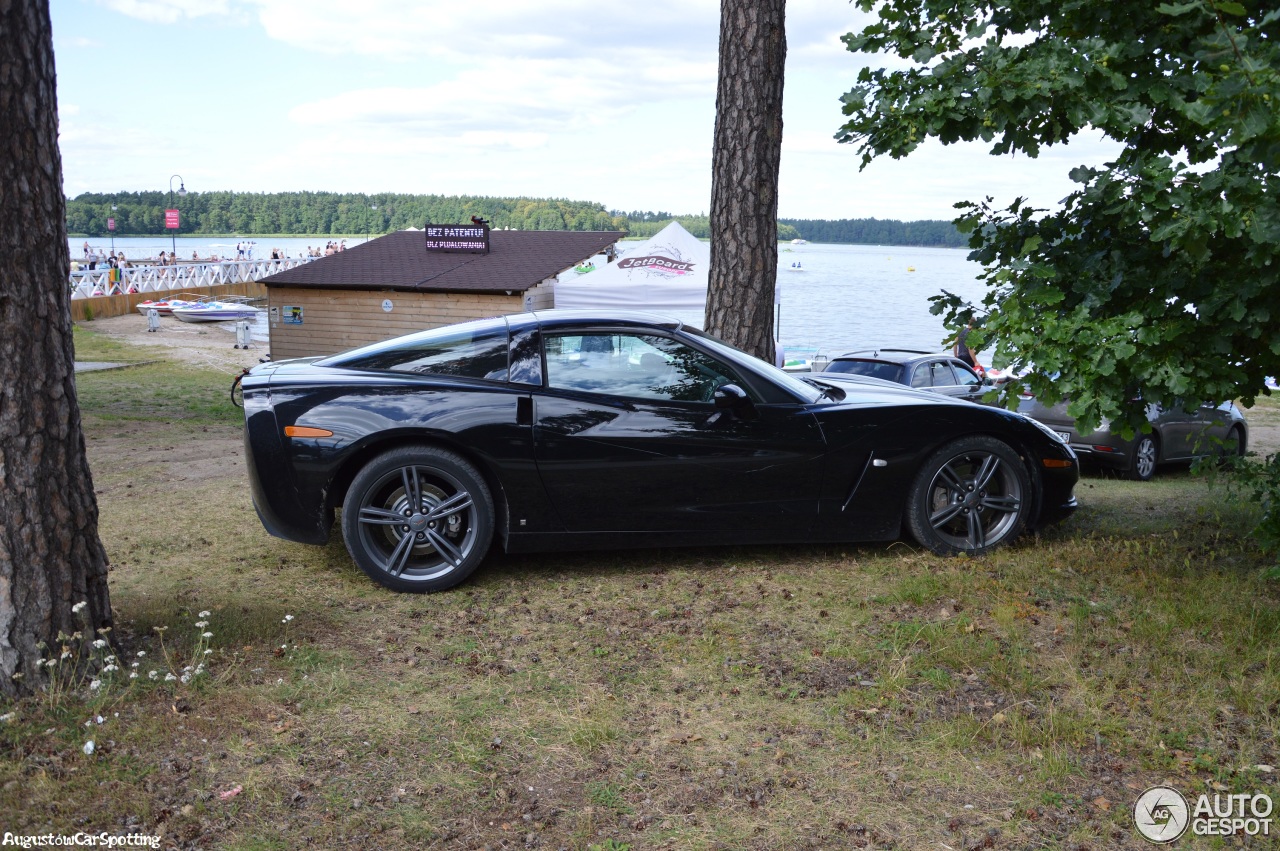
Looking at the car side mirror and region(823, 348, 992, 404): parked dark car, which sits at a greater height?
the car side mirror

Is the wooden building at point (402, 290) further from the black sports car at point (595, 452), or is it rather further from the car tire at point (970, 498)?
the car tire at point (970, 498)

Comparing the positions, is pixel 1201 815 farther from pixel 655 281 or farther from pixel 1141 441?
pixel 655 281

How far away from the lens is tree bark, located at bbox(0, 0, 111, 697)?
12.7 ft

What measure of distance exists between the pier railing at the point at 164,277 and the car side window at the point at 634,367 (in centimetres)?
3346

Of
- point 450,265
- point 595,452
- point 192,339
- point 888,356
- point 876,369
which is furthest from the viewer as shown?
point 192,339

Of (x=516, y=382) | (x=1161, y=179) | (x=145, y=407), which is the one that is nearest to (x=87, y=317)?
(x=145, y=407)

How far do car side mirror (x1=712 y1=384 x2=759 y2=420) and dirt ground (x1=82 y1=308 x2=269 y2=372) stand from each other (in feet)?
71.4

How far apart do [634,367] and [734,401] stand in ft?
1.98

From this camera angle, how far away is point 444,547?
5398mm

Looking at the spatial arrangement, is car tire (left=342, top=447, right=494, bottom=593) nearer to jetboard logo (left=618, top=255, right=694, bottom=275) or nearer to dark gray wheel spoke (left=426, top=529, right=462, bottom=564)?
dark gray wheel spoke (left=426, top=529, right=462, bottom=564)

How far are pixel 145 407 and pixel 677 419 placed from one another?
1205 centimetres

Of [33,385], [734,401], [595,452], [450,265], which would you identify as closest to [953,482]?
[734,401]

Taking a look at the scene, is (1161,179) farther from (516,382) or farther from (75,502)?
(75,502)

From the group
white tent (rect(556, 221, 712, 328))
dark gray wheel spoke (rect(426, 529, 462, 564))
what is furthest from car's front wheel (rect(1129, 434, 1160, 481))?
white tent (rect(556, 221, 712, 328))
